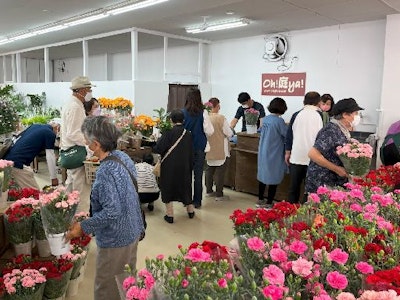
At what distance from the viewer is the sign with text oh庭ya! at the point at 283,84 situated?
24.3 ft

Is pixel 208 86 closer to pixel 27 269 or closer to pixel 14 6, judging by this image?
pixel 14 6

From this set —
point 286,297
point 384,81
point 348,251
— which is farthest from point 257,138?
point 286,297

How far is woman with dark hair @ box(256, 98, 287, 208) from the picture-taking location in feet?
15.1

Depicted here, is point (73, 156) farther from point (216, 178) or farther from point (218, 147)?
point (216, 178)

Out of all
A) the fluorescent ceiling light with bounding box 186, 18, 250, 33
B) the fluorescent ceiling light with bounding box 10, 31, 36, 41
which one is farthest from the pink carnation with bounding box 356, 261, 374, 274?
the fluorescent ceiling light with bounding box 10, 31, 36, 41

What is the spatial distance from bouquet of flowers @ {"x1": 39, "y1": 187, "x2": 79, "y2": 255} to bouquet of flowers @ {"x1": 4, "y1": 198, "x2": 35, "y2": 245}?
0.66ft

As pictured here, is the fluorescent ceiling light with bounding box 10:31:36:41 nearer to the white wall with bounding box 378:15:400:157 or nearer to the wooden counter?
the wooden counter

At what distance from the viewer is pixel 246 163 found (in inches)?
223

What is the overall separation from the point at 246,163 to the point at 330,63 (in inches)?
112

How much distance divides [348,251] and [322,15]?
5.52 metres

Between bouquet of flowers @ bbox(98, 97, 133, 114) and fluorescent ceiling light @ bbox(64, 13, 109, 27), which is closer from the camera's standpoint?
bouquet of flowers @ bbox(98, 97, 133, 114)

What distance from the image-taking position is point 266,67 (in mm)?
7984

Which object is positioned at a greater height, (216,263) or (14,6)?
(14,6)

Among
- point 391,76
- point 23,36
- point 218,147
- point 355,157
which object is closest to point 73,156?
point 218,147
